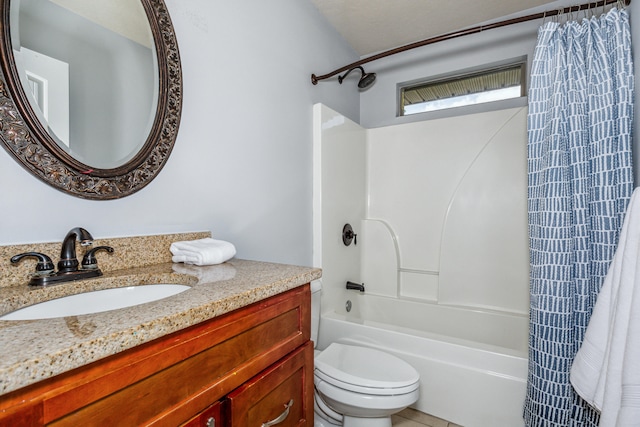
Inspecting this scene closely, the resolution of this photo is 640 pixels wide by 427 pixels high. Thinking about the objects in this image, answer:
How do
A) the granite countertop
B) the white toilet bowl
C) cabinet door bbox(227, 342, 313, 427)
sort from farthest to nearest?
the white toilet bowl → cabinet door bbox(227, 342, 313, 427) → the granite countertop

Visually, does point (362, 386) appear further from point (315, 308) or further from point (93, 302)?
point (93, 302)

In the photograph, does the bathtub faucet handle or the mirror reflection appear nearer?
the mirror reflection

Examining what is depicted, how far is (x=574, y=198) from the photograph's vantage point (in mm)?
1494

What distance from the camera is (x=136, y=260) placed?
106 cm

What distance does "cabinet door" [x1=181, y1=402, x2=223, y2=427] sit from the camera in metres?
0.65

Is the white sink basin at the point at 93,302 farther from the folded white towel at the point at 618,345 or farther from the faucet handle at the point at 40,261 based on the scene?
the folded white towel at the point at 618,345

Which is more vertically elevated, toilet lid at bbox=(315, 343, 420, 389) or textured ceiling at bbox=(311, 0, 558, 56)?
textured ceiling at bbox=(311, 0, 558, 56)

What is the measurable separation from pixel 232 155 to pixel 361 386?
1.17m

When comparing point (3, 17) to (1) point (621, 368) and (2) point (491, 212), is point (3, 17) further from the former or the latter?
(2) point (491, 212)

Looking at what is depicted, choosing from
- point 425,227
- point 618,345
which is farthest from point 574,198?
point 425,227

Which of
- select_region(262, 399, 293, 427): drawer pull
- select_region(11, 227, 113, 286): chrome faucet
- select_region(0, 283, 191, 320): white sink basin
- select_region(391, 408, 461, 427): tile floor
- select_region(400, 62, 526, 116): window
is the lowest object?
select_region(391, 408, 461, 427): tile floor

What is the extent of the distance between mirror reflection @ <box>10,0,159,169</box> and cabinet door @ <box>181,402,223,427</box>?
794 mm

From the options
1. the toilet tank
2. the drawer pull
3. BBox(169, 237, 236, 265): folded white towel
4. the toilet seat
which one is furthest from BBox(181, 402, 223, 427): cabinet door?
the toilet tank

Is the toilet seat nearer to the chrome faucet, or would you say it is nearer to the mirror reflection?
the chrome faucet
